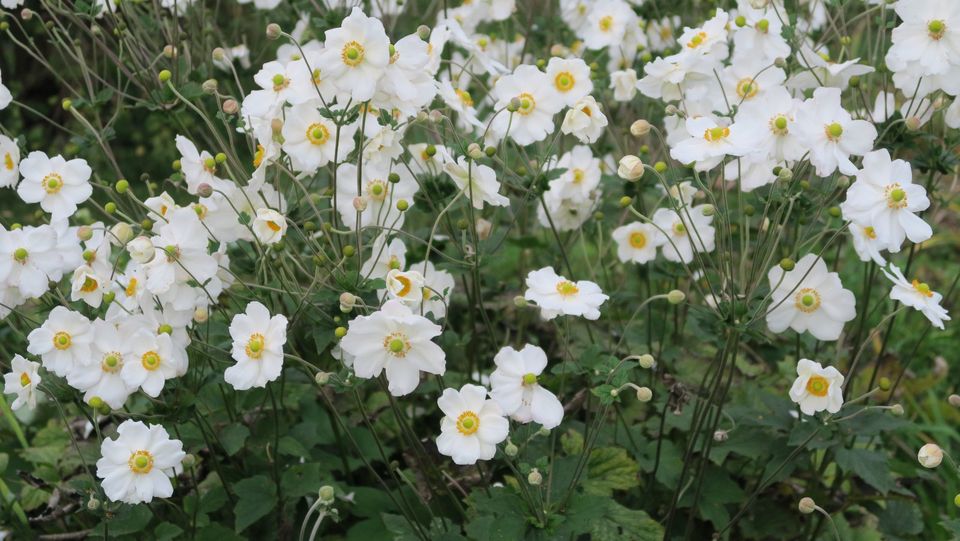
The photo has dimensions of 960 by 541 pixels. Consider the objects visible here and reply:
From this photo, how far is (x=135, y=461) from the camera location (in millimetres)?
1944

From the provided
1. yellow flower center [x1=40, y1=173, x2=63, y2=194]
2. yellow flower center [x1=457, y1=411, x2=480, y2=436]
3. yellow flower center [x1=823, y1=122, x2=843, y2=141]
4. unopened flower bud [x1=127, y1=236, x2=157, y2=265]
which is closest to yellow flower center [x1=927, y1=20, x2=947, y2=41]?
yellow flower center [x1=823, y1=122, x2=843, y2=141]

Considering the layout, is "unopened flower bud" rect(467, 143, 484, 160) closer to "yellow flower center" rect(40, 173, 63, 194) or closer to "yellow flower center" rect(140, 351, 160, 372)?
"yellow flower center" rect(140, 351, 160, 372)

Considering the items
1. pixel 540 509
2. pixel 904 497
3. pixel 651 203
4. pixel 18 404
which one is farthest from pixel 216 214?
pixel 651 203

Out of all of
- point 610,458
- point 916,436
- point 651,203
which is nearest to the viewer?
point 610,458

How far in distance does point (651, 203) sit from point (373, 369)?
2559mm

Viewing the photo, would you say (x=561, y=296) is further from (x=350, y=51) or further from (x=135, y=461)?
(x=135, y=461)

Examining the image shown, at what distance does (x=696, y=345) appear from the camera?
3.14 meters

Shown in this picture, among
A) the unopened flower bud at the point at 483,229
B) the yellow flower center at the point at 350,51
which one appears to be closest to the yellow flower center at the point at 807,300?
the unopened flower bud at the point at 483,229

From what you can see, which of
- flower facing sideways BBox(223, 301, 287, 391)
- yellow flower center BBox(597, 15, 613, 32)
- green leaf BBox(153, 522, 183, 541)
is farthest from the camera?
yellow flower center BBox(597, 15, 613, 32)

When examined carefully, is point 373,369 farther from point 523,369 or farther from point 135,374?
point 135,374

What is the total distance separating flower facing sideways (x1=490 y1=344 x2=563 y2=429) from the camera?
1.89 meters

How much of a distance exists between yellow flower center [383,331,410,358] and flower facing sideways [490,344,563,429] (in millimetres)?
172

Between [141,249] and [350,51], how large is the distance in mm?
556

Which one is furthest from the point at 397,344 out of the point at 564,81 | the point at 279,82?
the point at 564,81
